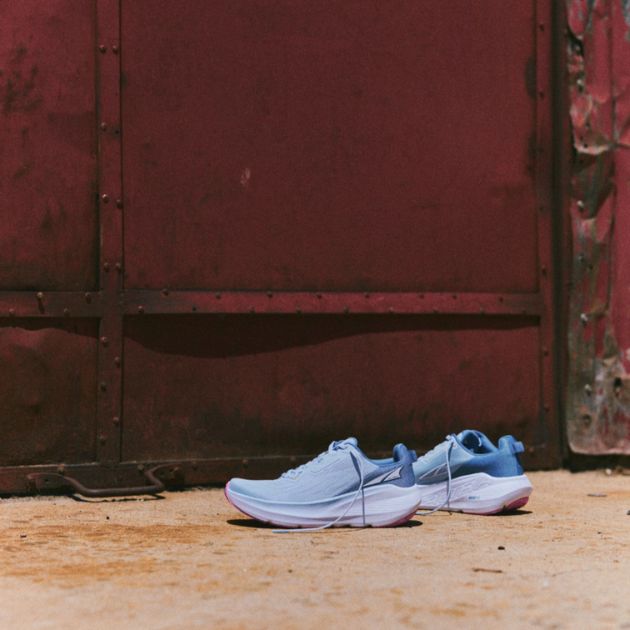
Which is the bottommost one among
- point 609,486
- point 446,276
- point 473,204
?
point 609,486

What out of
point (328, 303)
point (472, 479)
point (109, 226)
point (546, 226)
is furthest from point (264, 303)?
point (546, 226)

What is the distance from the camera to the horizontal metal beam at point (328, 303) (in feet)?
10.9

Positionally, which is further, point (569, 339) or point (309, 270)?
point (569, 339)

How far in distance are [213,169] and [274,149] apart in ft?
0.69

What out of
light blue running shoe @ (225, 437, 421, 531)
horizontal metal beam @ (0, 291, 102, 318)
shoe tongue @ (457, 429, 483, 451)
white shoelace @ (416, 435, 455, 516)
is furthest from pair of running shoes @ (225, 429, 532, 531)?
horizontal metal beam @ (0, 291, 102, 318)

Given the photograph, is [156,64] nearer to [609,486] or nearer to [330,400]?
[330,400]

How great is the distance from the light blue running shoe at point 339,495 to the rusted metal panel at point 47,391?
0.80 m

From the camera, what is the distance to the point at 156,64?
11.0 feet

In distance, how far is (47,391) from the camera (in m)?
3.23

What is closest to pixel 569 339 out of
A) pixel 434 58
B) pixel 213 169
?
pixel 434 58

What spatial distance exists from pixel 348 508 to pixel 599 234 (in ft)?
5.52

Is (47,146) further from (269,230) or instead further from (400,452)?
(400,452)

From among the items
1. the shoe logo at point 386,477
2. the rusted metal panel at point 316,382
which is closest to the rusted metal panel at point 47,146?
the rusted metal panel at point 316,382

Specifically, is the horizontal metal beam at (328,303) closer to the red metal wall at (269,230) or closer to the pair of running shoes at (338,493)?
the red metal wall at (269,230)
